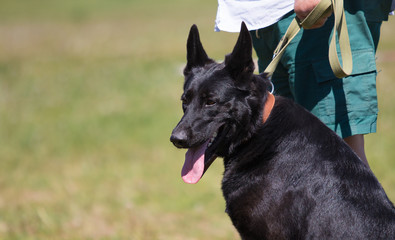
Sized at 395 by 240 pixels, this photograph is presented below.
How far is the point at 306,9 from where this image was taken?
303 cm

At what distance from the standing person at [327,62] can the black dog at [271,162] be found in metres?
0.26

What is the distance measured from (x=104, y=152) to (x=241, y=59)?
493cm

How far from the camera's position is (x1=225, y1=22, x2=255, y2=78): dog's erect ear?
292cm

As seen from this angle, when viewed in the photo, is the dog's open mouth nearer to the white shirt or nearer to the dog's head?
the dog's head

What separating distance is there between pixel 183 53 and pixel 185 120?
45.0ft

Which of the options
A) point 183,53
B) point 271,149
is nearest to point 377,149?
point 271,149

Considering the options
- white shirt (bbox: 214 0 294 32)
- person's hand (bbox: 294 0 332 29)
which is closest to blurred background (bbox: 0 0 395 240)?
white shirt (bbox: 214 0 294 32)

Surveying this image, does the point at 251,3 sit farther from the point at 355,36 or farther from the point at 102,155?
the point at 102,155

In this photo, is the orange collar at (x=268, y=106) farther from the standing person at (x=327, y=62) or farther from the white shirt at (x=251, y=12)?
the white shirt at (x=251, y=12)

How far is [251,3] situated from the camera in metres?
3.33

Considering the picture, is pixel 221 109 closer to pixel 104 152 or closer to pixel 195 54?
pixel 195 54

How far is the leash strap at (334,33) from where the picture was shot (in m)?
2.99

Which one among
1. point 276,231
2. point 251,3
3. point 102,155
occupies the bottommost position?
point 102,155

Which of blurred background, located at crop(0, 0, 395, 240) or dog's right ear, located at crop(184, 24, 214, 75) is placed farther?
blurred background, located at crop(0, 0, 395, 240)
